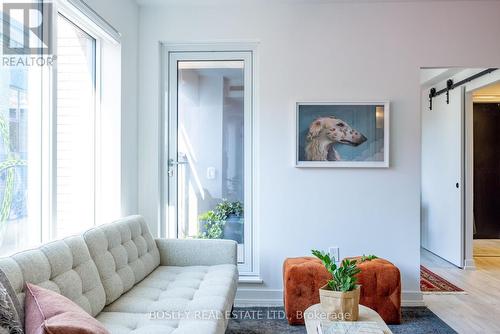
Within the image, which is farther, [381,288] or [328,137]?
[328,137]

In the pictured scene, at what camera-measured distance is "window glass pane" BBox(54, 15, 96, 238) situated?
2.39m

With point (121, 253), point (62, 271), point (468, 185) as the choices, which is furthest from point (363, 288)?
point (468, 185)

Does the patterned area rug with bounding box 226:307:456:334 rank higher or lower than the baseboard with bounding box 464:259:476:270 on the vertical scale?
lower

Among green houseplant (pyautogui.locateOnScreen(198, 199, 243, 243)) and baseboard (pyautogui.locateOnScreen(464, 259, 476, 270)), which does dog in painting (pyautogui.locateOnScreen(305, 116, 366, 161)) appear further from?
baseboard (pyautogui.locateOnScreen(464, 259, 476, 270))

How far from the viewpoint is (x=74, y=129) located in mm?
2580

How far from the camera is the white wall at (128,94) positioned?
2914mm

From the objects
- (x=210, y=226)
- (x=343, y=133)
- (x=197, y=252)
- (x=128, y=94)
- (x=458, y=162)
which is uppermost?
(x=128, y=94)

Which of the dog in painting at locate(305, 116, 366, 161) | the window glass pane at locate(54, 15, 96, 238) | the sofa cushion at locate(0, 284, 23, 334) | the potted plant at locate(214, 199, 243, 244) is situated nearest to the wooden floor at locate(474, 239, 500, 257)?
the dog in painting at locate(305, 116, 366, 161)

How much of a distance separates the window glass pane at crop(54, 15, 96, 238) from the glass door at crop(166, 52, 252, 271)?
2.48 ft

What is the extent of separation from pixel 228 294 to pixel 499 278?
3.38 metres

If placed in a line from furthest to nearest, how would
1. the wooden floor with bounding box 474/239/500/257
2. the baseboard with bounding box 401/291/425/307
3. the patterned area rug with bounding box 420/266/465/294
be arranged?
the wooden floor with bounding box 474/239/500/257
the patterned area rug with bounding box 420/266/465/294
the baseboard with bounding box 401/291/425/307

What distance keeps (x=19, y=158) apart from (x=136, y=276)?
1.00 metres

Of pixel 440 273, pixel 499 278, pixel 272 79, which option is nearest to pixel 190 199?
pixel 272 79

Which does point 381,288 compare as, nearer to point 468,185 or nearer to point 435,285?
point 435,285
